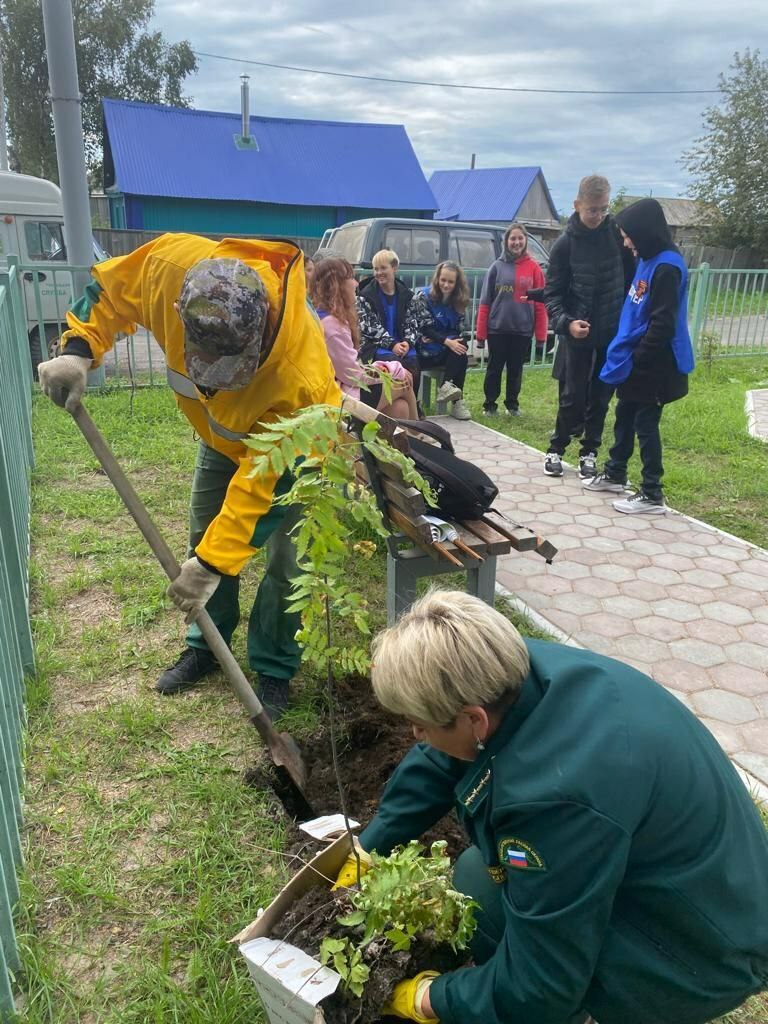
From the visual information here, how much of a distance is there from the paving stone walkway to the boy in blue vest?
1.36 ft

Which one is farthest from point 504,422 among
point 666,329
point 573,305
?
point 666,329

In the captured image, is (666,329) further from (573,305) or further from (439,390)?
(439,390)

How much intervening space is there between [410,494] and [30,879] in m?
1.68

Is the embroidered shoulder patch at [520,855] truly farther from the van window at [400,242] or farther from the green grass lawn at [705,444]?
the van window at [400,242]

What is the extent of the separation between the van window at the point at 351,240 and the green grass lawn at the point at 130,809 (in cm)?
623

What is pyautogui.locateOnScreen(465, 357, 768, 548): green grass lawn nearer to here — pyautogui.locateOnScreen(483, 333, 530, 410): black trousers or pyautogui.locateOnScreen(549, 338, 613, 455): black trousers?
pyautogui.locateOnScreen(483, 333, 530, 410): black trousers

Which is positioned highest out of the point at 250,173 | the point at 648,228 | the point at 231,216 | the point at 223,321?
the point at 250,173

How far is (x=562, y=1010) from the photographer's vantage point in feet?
4.33

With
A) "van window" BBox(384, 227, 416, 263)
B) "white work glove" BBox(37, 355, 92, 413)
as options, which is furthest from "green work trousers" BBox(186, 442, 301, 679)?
"van window" BBox(384, 227, 416, 263)

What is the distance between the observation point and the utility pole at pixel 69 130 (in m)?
7.59

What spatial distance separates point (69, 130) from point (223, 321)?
7.33 metres

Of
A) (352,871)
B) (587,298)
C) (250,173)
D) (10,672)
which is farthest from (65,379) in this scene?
(250,173)

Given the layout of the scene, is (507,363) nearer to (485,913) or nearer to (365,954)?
(485,913)

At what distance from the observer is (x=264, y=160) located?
2633 cm
